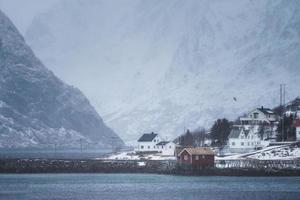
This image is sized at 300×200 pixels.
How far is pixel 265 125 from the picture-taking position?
488 ft

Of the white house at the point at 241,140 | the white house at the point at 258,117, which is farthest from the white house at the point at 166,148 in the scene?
the white house at the point at 258,117

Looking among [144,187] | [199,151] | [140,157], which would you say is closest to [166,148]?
[140,157]

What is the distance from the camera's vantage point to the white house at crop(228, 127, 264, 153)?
140 meters

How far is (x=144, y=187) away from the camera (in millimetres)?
96562

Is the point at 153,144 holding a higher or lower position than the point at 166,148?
higher

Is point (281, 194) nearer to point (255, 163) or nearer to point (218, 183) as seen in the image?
point (218, 183)

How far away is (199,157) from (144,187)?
950 inches

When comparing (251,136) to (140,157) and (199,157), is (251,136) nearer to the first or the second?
(140,157)

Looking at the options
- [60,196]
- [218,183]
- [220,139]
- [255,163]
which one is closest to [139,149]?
[220,139]

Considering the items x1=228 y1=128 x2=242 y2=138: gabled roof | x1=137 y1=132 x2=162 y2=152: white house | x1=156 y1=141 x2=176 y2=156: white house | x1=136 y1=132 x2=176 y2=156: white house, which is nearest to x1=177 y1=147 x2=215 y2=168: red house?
x1=228 y1=128 x2=242 y2=138: gabled roof

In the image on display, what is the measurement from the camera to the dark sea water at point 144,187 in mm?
85625

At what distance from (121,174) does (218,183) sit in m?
24.1

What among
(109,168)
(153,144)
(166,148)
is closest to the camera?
Answer: (109,168)

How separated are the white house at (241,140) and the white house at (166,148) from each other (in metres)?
12.0
